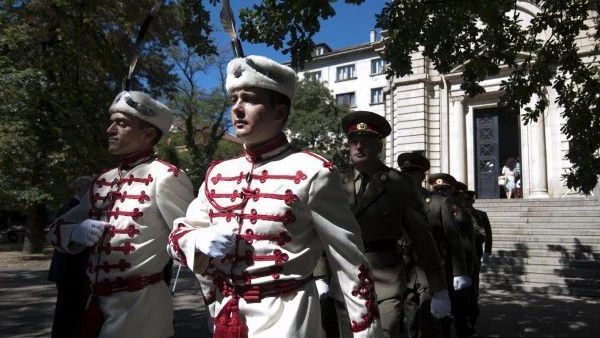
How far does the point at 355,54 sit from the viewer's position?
57.2 meters

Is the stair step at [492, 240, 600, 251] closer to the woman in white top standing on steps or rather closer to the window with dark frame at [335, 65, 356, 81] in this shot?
the woman in white top standing on steps

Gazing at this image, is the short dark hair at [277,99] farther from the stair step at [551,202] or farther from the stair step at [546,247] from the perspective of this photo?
the stair step at [551,202]

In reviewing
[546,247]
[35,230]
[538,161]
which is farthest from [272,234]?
[538,161]

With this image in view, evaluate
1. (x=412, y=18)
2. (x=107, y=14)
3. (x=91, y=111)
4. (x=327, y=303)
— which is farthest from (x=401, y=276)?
(x=91, y=111)

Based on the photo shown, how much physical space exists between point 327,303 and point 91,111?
11.9m

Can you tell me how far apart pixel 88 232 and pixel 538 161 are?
21.9 meters

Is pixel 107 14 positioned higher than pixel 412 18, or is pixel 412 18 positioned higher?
pixel 107 14

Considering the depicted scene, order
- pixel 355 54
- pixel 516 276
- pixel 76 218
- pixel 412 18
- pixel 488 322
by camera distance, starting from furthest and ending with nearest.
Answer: pixel 355 54 → pixel 516 276 → pixel 488 322 → pixel 412 18 → pixel 76 218

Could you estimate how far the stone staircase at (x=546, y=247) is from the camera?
519 inches

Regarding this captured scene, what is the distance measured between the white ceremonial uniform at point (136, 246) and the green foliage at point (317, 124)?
34.2 meters

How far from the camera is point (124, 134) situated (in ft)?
12.0

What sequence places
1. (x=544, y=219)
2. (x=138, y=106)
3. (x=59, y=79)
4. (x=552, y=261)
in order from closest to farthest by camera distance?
(x=138, y=106), (x=552, y=261), (x=59, y=79), (x=544, y=219)

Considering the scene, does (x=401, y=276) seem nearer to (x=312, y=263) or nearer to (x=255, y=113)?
(x=312, y=263)

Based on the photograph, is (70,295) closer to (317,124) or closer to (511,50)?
(511,50)
